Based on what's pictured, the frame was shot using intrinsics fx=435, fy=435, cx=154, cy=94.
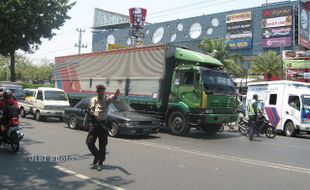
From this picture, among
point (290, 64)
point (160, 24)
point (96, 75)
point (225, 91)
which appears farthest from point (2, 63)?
point (225, 91)

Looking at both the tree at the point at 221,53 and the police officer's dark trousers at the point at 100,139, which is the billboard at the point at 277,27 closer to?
the tree at the point at 221,53

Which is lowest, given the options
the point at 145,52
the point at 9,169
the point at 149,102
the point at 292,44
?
the point at 9,169

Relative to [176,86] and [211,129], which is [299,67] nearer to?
[211,129]

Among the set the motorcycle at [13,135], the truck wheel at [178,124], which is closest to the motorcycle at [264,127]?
the truck wheel at [178,124]

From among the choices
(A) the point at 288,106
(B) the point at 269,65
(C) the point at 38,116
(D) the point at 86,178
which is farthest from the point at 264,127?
(B) the point at 269,65

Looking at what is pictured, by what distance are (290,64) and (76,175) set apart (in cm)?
3997

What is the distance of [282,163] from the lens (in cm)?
1063

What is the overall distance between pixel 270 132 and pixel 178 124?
412 centimetres

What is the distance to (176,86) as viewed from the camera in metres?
17.5

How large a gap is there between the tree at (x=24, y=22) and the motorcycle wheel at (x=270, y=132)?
36.1 feet

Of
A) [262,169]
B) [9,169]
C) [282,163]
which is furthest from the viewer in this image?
[282,163]

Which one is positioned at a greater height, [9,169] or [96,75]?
[96,75]

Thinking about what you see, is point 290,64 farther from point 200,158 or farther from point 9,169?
point 9,169

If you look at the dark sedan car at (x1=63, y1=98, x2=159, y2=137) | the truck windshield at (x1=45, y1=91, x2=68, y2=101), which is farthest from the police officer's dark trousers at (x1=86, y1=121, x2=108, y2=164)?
the truck windshield at (x1=45, y1=91, x2=68, y2=101)
